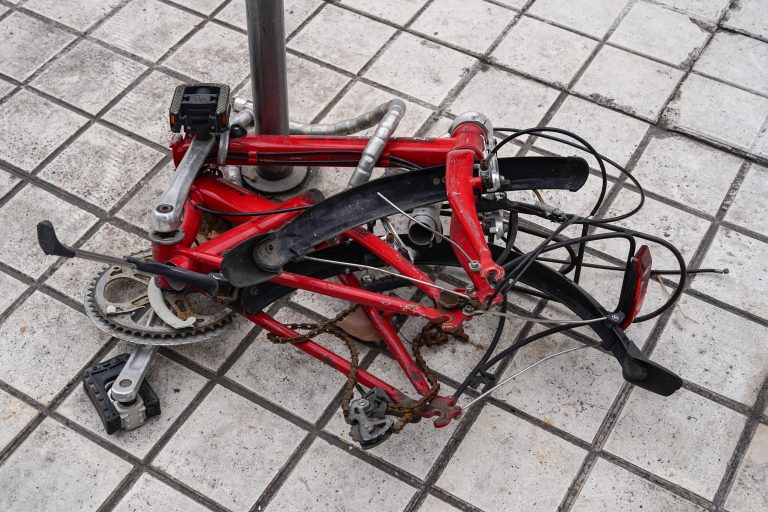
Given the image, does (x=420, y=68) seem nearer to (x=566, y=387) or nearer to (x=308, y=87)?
(x=308, y=87)

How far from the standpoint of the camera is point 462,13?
354cm

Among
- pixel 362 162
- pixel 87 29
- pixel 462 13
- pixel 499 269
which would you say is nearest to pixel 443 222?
pixel 362 162

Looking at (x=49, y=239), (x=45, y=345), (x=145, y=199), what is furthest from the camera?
(x=145, y=199)

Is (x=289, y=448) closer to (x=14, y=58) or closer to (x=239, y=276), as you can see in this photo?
(x=239, y=276)

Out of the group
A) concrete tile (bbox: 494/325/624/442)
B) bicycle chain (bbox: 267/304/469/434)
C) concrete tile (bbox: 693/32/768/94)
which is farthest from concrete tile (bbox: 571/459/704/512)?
concrete tile (bbox: 693/32/768/94)

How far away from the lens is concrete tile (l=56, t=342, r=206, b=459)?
95.6 inches

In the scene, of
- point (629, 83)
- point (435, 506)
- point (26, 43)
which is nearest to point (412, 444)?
point (435, 506)

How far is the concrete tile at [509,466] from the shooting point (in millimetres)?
2371

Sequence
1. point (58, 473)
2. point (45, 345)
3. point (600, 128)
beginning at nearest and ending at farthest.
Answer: point (58, 473) < point (45, 345) < point (600, 128)

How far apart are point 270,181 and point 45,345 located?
0.88m

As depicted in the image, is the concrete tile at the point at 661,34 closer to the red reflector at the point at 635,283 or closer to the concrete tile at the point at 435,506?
the red reflector at the point at 635,283

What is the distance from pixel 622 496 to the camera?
2383mm

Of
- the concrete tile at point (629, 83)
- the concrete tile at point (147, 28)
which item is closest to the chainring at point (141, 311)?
the concrete tile at point (147, 28)

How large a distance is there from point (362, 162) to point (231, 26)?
1203 mm
